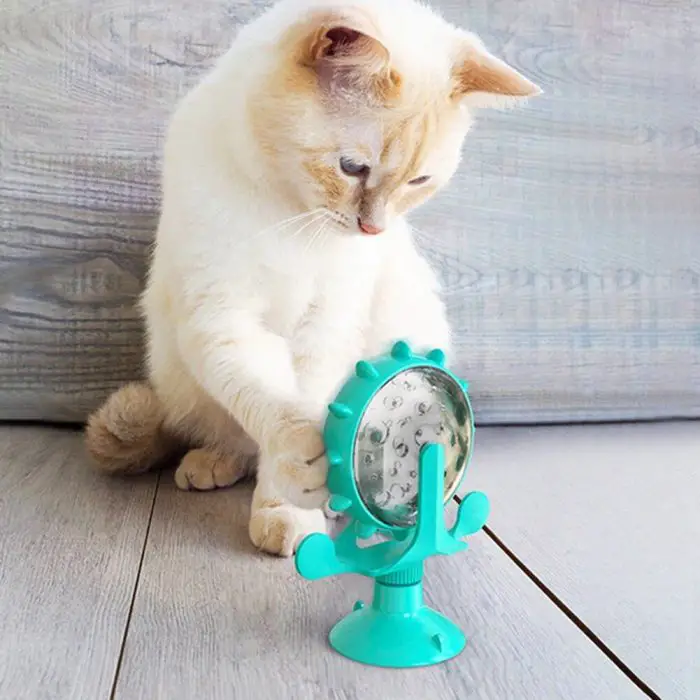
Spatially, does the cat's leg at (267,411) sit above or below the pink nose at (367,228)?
below

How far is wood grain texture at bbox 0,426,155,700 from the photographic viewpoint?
70cm

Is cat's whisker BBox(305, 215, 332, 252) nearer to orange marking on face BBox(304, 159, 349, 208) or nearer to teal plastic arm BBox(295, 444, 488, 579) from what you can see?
orange marking on face BBox(304, 159, 349, 208)

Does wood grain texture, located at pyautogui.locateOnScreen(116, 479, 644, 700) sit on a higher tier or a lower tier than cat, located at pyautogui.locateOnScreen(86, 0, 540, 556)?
lower

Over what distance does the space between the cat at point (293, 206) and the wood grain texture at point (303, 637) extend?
95mm

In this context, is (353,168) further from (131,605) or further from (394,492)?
(131,605)

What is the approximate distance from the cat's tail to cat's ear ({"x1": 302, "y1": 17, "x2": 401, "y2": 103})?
543 mm

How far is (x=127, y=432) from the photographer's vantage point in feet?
3.96

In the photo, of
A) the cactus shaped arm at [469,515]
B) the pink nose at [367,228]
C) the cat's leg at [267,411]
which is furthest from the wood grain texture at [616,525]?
the pink nose at [367,228]

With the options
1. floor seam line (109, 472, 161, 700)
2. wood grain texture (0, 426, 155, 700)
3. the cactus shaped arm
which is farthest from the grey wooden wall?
the cactus shaped arm

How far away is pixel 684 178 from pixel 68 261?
47.6 inches

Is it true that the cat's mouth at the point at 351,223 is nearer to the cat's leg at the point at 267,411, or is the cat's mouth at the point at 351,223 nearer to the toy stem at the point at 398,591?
the cat's leg at the point at 267,411

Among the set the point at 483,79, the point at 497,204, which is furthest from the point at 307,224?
the point at 497,204

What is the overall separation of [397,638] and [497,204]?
1.07 meters

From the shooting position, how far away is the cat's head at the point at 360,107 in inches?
37.1
